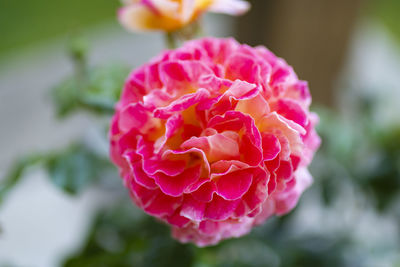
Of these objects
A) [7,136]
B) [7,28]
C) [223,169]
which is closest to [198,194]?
[223,169]

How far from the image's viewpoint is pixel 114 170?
0.59m

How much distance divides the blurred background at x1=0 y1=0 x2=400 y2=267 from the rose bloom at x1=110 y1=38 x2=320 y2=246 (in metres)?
0.12

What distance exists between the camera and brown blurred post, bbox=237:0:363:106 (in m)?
0.93

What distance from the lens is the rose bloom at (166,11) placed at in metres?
0.36

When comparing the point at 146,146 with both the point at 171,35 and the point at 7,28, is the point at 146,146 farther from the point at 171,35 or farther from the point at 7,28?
the point at 7,28

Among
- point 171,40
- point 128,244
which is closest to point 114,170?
point 128,244

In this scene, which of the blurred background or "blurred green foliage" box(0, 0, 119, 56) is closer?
the blurred background

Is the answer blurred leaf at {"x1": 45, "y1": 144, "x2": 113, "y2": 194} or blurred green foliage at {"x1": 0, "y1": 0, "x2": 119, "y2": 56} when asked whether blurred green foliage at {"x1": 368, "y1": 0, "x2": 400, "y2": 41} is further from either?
blurred leaf at {"x1": 45, "y1": 144, "x2": 113, "y2": 194}

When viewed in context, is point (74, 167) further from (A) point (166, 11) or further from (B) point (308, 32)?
(B) point (308, 32)

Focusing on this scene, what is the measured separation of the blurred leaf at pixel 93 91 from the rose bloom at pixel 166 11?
7 cm

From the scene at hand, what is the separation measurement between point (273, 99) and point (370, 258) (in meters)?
0.43

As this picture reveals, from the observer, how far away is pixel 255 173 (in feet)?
1.00

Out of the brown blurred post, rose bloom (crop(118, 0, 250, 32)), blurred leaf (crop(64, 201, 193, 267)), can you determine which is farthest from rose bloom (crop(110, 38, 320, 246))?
the brown blurred post

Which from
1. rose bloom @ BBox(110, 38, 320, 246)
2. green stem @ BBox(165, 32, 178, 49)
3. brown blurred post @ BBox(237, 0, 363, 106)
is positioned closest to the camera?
rose bloom @ BBox(110, 38, 320, 246)
